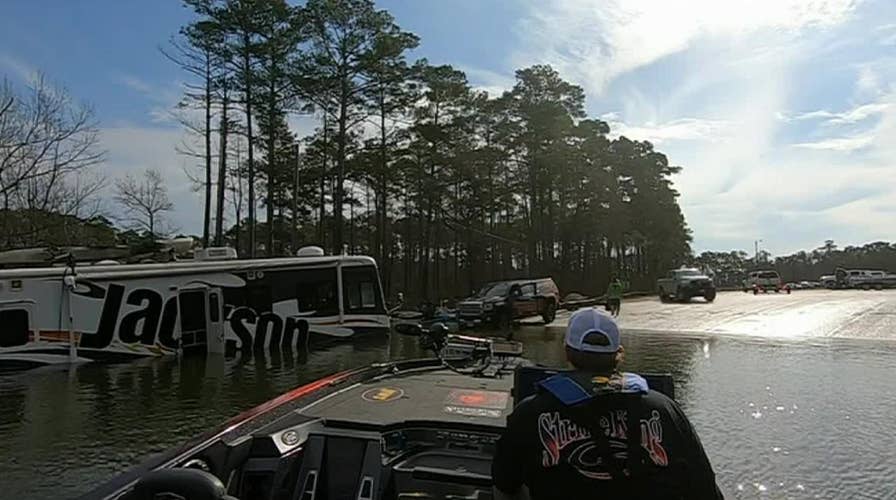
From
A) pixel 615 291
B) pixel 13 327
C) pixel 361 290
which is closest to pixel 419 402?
pixel 13 327

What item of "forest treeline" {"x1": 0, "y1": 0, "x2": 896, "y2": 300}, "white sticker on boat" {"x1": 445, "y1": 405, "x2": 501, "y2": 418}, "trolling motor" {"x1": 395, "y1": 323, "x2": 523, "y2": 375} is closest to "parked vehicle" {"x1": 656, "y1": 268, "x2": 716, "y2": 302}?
"forest treeline" {"x1": 0, "y1": 0, "x2": 896, "y2": 300}

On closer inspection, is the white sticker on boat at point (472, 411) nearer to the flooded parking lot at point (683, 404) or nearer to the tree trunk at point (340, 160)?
the flooded parking lot at point (683, 404)

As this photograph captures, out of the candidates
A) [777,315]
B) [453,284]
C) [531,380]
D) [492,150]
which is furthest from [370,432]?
[453,284]

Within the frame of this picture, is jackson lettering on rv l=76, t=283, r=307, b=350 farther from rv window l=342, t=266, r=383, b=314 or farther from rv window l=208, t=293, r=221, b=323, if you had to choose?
rv window l=342, t=266, r=383, b=314

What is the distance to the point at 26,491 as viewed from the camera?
24.7ft

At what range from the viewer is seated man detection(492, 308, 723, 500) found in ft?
7.69

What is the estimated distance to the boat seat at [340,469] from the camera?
3912 mm

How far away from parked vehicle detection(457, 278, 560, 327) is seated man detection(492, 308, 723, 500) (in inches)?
1013

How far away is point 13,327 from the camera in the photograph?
1541 cm

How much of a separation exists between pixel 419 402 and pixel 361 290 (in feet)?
57.6

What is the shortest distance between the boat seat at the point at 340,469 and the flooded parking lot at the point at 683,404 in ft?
14.6

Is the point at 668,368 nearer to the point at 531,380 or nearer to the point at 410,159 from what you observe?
the point at 531,380

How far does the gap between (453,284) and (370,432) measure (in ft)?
165

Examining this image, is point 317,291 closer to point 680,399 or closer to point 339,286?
point 339,286
